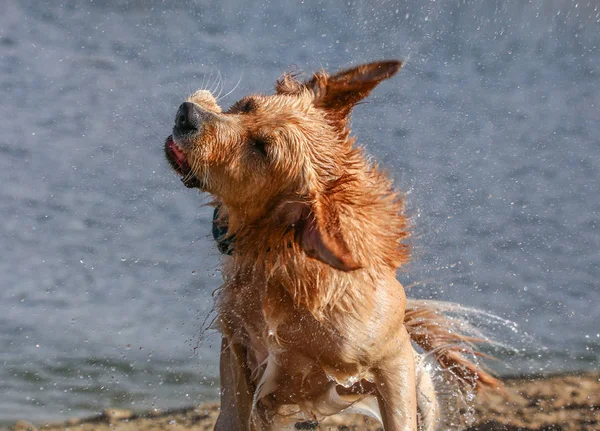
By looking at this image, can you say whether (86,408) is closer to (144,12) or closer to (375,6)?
(144,12)

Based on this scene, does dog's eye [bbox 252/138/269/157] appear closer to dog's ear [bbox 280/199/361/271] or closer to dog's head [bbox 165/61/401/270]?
dog's head [bbox 165/61/401/270]

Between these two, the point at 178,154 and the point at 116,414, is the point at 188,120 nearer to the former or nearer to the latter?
the point at 178,154

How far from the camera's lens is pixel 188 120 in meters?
3.33

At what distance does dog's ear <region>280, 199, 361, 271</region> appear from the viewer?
119 inches

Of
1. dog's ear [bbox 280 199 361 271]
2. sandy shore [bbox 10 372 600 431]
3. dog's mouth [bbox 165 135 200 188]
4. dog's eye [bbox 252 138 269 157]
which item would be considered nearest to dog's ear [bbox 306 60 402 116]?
dog's eye [bbox 252 138 269 157]

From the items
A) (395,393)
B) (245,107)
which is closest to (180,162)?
(245,107)

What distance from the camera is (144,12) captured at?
8.58 metres

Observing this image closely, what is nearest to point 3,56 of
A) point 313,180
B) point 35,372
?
point 35,372

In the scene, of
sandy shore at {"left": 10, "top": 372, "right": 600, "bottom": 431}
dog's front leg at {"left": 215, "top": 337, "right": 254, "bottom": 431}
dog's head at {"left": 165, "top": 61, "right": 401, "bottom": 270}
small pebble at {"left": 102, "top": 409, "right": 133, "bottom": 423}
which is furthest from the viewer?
small pebble at {"left": 102, "top": 409, "right": 133, "bottom": 423}

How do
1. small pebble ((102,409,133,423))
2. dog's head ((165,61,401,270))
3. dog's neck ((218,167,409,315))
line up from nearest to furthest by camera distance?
dog's head ((165,61,401,270))
dog's neck ((218,167,409,315))
small pebble ((102,409,133,423))

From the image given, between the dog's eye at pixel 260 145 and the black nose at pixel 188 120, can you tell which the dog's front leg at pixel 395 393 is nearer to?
the dog's eye at pixel 260 145

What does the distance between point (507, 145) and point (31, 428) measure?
504cm

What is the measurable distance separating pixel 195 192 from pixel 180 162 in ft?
14.3

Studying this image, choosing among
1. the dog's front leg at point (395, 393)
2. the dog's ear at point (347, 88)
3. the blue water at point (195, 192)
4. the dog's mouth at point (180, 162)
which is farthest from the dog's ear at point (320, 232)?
the blue water at point (195, 192)
